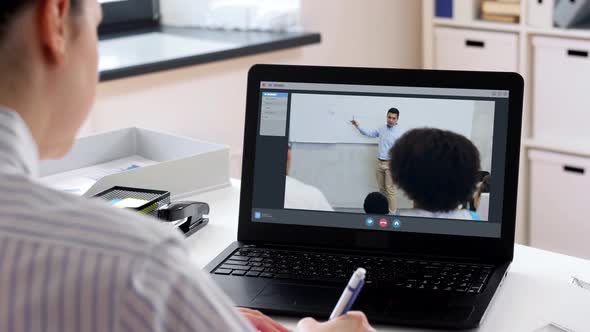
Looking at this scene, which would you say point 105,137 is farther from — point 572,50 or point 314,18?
point 572,50

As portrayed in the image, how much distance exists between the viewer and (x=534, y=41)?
3.16 metres

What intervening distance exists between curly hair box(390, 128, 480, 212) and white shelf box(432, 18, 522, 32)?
189 centimetres

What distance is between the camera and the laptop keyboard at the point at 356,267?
4.32 feet

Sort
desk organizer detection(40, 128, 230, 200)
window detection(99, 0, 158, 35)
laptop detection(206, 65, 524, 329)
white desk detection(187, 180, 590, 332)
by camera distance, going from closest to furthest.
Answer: white desk detection(187, 180, 590, 332) < laptop detection(206, 65, 524, 329) < desk organizer detection(40, 128, 230, 200) < window detection(99, 0, 158, 35)

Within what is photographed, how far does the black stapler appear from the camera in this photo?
1.60 metres

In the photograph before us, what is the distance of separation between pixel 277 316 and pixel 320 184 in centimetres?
26

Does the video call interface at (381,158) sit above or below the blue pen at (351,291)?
above

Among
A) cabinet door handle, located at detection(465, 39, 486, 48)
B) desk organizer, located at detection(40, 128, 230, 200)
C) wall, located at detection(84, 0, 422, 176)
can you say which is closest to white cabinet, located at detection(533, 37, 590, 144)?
cabinet door handle, located at detection(465, 39, 486, 48)

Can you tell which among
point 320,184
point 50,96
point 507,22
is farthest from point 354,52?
point 50,96

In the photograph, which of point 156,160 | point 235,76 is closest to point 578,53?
point 235,76

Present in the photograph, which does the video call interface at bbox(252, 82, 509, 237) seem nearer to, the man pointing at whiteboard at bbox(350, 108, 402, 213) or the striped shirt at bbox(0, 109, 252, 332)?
the man pointing at whiteboard at bbox(350, 108, 402, 213)

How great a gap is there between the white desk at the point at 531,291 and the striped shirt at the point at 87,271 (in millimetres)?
651

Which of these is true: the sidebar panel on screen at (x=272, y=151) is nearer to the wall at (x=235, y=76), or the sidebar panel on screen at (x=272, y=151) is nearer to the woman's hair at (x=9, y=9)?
the woman's hair at (x=9, y=9)

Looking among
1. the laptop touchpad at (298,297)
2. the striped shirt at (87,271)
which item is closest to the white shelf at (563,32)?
the laptop touchpad at (298,297)
